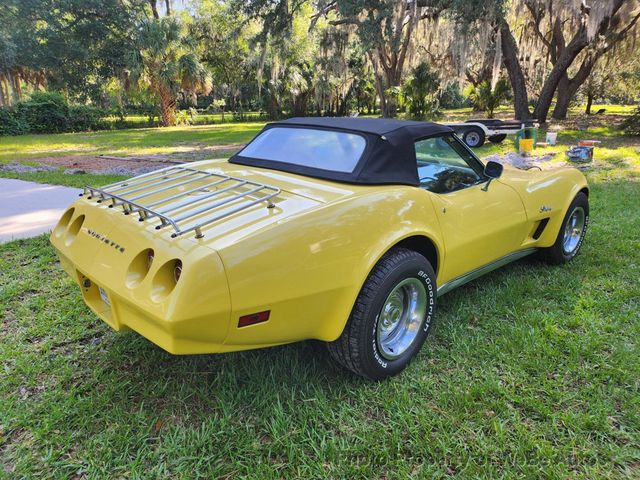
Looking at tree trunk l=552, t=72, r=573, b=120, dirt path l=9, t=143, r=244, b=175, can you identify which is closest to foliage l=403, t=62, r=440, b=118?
tree trunk l=552, t=72, r=573, b=120

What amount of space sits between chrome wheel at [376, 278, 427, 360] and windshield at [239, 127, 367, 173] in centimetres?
78

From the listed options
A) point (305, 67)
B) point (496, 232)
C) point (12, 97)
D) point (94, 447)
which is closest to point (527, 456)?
point (496, 232)

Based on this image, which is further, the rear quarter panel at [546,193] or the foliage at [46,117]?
the foliage at [46,117]

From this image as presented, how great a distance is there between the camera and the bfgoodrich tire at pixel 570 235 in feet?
12.1

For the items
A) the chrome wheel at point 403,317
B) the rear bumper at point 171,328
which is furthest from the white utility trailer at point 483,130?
the rear bumper at point 171,328

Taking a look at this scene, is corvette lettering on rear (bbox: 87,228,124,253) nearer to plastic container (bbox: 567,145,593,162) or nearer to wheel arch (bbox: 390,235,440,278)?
wheel arch (bbox: 390,235,440,278)

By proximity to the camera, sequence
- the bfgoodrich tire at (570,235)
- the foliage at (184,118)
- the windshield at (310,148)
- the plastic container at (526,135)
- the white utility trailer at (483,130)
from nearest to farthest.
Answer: the windshield at (310,148) → the bfgoodrich tire at (570,235) → the plastic container at (526,135) → the white utility trailer at (483,130) → the foliage at (184,118)

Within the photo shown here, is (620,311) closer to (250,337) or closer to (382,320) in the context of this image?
(382,320)

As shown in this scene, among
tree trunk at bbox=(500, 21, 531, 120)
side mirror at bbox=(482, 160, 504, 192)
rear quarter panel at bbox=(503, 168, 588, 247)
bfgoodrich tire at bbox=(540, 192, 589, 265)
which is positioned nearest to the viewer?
side mirror at bbox=(482, 160, 504, 192)

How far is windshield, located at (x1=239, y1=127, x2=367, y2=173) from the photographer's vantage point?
2666mm

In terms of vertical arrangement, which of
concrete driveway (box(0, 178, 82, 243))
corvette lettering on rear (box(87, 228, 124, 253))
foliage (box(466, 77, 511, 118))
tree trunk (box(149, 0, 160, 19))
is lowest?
concrete driveway (box(0, 178, 82, 243))

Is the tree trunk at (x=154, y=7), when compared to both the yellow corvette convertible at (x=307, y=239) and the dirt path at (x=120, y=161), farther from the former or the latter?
the yellow corvette convertible at (x=307, y=239)

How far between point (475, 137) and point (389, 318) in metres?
10.5

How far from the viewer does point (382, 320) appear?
239 centimetres
